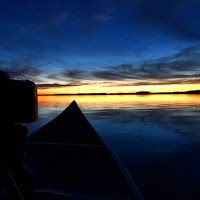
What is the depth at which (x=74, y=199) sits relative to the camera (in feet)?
13.1

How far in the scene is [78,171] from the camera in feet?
18.3

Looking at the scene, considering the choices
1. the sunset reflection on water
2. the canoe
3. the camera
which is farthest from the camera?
the sunset reflection on water

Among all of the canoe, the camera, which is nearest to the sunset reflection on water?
the canoe

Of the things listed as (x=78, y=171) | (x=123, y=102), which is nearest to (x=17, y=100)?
(x=78, y=171)

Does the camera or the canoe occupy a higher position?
the camera

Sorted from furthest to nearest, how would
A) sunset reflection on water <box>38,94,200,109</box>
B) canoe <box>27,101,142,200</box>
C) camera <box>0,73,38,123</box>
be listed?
1. sunset reflection on water <box>38,94,200,109</box>
2. canoe <box>27,101,142,200</box>
3. camera <box>0,73,38,123</box>

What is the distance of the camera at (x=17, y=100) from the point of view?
162 centimetres

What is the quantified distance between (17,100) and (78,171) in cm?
429

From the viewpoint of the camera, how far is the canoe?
4.32 metres

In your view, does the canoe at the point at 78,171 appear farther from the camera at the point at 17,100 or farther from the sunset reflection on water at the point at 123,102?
the sunset reflection on water at the point at 123,102

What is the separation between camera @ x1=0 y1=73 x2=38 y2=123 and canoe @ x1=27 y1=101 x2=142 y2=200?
2.66 metres

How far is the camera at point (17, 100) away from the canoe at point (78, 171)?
2662 mm

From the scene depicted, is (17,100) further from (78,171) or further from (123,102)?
(123,102)

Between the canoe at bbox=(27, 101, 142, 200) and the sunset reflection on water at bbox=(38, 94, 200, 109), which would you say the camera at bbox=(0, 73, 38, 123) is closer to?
the canoe at bbox=(27, 101, 142, 200)
